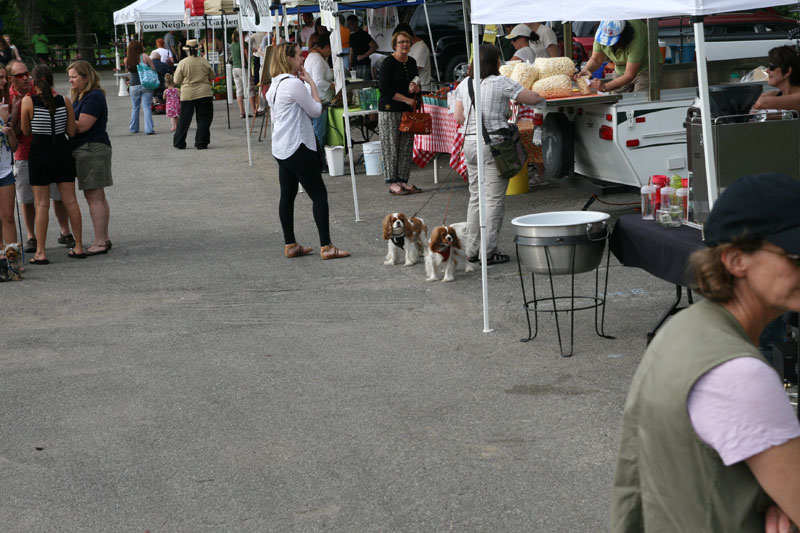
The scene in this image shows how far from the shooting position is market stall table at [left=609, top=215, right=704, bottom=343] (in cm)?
563

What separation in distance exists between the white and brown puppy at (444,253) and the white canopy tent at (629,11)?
4.96ft

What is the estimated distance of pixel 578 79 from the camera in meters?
10.3

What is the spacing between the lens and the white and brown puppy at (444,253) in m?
8.48

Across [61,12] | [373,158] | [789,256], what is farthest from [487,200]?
[61,12]

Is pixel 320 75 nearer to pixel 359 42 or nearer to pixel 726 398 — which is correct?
pixel 359 42

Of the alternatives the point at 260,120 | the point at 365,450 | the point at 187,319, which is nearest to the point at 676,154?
the point at 187,319

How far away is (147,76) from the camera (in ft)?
71.5

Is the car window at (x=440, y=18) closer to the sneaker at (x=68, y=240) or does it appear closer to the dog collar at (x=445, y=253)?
the sneaker at (x=68, y=240)

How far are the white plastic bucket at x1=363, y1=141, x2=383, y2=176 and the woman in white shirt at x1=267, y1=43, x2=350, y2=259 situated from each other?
533cm

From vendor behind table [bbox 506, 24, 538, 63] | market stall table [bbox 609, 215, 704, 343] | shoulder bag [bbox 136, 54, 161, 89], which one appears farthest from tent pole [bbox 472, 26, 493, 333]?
shoulder bag [bbox 136, 54, 161, 89]

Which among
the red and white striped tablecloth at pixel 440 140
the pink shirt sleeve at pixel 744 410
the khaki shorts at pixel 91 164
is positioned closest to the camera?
the pink shirt sleeve at pixel 744 410

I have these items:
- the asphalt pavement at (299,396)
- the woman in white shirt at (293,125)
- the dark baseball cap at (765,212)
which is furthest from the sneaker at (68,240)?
the dark baseball cap at (765,212)

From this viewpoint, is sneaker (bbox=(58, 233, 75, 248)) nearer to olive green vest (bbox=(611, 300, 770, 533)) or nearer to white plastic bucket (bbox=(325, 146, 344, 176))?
white plastic bucket (bbox=(325, 146, 344, 176))

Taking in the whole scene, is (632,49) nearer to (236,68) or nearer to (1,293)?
(1,293)
